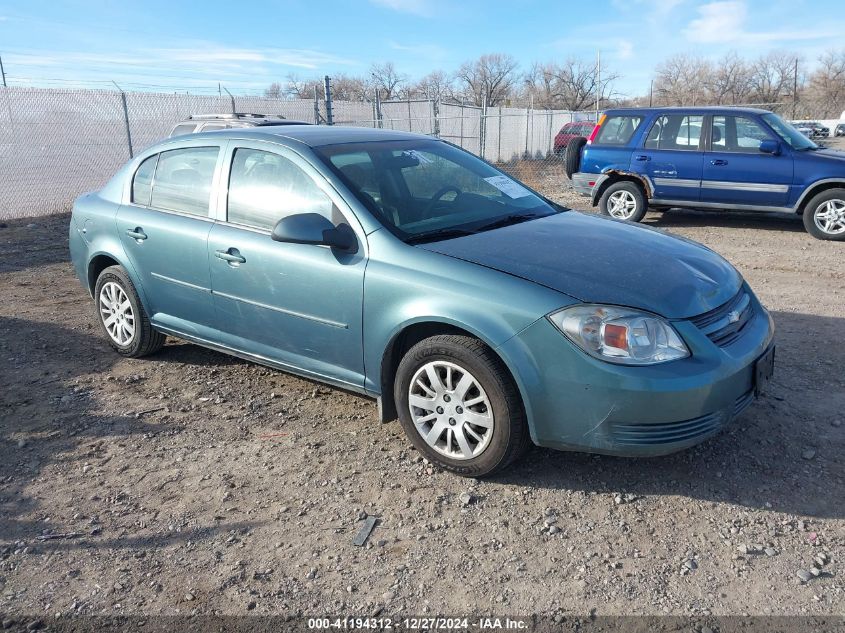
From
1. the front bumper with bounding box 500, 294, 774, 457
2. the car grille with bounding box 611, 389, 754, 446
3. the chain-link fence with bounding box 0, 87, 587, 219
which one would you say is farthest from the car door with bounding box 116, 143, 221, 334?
the chain-link fence with bounding box 0, 87, 587, 219

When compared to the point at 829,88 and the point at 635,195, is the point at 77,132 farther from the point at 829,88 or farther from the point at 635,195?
A: the point at 829,88

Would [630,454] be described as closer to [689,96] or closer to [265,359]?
[265,359]

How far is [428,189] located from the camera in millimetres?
4242

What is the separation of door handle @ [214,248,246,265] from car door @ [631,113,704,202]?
7.74 m

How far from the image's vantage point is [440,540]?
3.03 m

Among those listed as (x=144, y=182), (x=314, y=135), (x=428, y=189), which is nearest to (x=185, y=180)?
(x=144, y=182)

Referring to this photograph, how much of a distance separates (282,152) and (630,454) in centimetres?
256

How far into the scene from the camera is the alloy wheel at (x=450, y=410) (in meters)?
3.33

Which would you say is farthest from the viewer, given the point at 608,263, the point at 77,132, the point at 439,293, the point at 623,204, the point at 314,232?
the point at 77,132

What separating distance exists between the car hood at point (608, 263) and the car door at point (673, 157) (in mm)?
6453

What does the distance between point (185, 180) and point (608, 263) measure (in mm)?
2841

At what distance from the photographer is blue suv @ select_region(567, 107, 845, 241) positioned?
926 cm

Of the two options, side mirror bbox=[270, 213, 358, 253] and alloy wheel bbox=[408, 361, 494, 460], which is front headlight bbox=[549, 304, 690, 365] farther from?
side mirror bbox=[270, 213, 358, 253]

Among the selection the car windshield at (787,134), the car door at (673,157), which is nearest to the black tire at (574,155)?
the car door at (673,157)
